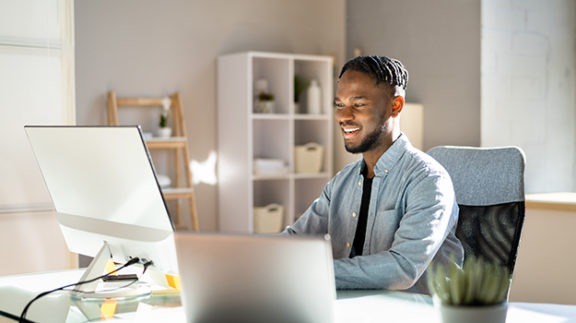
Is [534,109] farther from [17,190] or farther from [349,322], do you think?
[349,322]

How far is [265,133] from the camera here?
220 inches

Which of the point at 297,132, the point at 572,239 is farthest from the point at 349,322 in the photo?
the point at 297,132

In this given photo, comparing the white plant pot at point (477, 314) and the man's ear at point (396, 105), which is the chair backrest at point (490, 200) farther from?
the white plant pot at point (477, 314)

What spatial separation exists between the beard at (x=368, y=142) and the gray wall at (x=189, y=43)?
9.66 ft

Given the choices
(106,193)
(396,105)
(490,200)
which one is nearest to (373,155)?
(396,105)

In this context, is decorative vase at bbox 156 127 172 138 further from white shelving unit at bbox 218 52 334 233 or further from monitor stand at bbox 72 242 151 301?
monitor stand at bbox 72 242 151 301

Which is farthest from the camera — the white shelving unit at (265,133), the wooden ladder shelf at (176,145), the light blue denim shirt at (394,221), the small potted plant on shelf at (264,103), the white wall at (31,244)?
the small potted plant on shelf at (264,103)

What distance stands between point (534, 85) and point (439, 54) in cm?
58

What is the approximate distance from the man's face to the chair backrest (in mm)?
228

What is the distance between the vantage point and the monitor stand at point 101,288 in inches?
78.4

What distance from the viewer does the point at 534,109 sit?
4.89m

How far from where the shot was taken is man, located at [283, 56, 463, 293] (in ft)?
6.60

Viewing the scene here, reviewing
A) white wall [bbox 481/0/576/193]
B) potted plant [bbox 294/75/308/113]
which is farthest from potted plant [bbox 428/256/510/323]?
potted plant [bbox 294/75/308/113]

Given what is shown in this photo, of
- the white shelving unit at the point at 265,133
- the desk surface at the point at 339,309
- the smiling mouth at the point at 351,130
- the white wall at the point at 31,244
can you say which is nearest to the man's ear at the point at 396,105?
the smiling mouth at the point at 351,130
